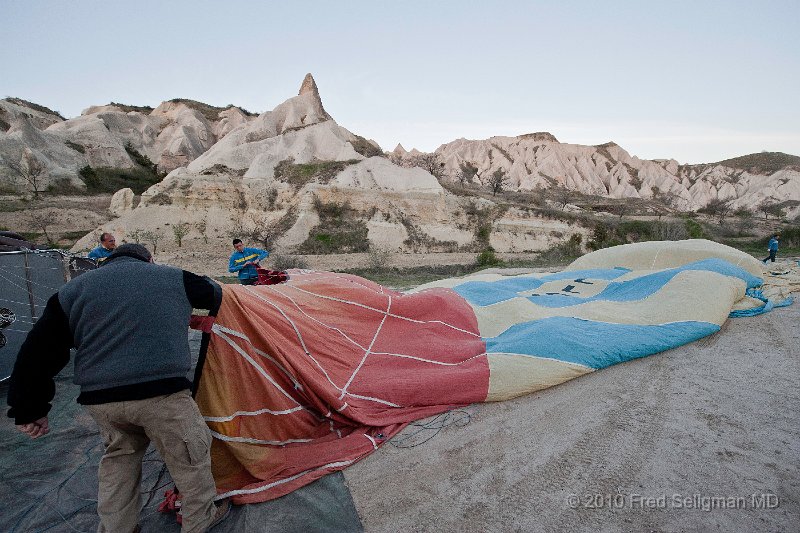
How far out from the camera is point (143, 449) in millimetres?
2143

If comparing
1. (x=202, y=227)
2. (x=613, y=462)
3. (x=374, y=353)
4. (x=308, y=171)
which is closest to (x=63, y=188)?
(x=202, y=227)

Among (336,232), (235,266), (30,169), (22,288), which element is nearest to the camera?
(22,288)

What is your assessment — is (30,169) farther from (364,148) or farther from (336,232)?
(364,148)

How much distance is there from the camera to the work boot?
2.22 metres

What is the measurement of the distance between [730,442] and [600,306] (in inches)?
100

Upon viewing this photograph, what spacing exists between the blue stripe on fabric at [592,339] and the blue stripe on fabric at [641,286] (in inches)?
41.5

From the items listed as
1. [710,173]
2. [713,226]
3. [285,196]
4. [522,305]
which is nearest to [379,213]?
[285,196]

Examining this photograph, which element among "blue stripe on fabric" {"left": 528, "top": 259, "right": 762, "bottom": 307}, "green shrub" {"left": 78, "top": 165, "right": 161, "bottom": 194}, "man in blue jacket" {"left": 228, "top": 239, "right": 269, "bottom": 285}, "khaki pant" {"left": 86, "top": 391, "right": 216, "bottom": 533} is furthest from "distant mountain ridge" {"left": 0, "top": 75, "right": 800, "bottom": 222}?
"khaki pant" {"left": 86, "top": 391, "right": 216, "bottom": 533}

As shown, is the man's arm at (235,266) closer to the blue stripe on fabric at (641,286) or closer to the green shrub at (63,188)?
the blue stripe on fabric at (641,286)

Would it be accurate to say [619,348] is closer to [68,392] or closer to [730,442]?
[730,442]

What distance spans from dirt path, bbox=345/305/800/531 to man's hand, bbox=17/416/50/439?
1647mm

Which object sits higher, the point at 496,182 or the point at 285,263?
the point at 496,182

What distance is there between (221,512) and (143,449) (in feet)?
1.83

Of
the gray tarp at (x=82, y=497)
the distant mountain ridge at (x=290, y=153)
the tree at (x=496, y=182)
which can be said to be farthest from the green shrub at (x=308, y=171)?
the gray tarp at (x=82, y=497)
